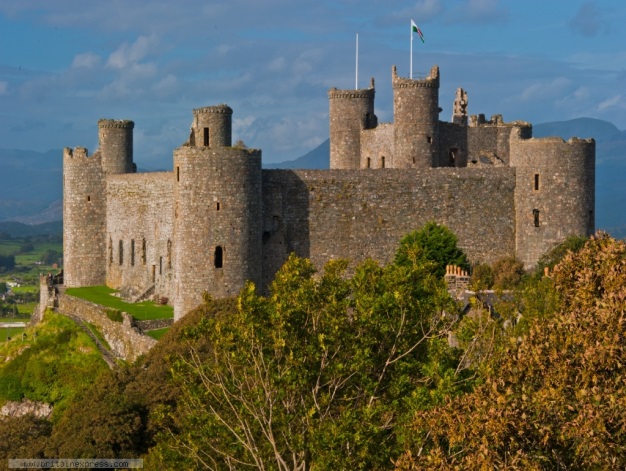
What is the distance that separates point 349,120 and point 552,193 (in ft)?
29.8

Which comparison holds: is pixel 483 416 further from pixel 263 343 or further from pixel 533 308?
pixel 533 308

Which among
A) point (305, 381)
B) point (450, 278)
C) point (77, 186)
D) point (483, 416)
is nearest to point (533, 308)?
point (450, 278)

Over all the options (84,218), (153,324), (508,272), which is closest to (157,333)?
(153,324)

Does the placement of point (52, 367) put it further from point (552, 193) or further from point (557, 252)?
point (552, 193)

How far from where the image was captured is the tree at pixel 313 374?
71.5ft

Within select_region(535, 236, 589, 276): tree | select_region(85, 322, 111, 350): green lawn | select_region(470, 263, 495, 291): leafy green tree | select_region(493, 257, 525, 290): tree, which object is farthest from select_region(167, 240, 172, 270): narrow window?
select_region(535, 236, 589, 276): tree

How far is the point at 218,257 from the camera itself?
43625 mm

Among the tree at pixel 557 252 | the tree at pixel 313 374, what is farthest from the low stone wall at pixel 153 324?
the tree at pixel 313 374

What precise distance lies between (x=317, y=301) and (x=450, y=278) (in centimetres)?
1972

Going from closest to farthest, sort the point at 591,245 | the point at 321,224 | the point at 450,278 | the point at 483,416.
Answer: the point at 483,416 → the point at 591,245 → the point at 450,278 → the point at 321,224

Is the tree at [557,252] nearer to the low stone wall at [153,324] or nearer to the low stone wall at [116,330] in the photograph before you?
the low stone wall at [153,324]

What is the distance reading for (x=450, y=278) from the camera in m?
42.2

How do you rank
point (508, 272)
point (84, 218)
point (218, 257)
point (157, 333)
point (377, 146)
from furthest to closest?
1. point (84, 218)
2. point (377, 146)
3. point (508, 272)
4. point (157, 333)
5. point (218, 257)

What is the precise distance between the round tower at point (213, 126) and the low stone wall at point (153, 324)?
7.60 m
